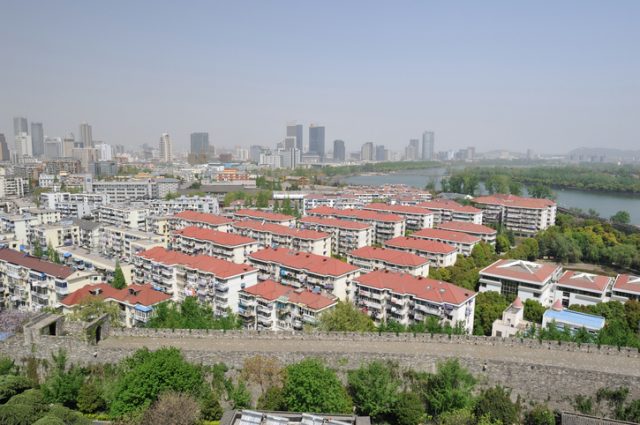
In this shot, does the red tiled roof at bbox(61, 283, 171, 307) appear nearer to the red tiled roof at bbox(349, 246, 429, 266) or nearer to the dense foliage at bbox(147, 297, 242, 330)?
the dense foliage at bbox(147, 297, 242, 330)

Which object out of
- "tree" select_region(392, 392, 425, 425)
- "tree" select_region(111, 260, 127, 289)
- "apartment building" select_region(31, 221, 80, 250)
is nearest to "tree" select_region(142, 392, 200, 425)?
"tree" select_region(392, 392, 425, 425)

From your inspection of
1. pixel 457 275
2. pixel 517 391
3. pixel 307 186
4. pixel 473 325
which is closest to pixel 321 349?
pixel 517 391

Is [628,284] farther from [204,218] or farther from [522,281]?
[204,218]

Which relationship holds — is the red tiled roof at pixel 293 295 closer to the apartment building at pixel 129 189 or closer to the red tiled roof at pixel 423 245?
the red tiled roof at pixel 423 245

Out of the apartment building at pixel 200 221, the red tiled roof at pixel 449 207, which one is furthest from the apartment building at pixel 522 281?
the apartment building at pixel 200 221

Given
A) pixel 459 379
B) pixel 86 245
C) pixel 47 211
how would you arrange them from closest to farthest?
pixel 459 379, pixel 86 245, pixel 47 211

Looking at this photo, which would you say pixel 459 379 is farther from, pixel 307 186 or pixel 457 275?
pixel 307 186

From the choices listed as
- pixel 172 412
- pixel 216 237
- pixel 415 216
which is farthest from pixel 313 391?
pixel 415 216
